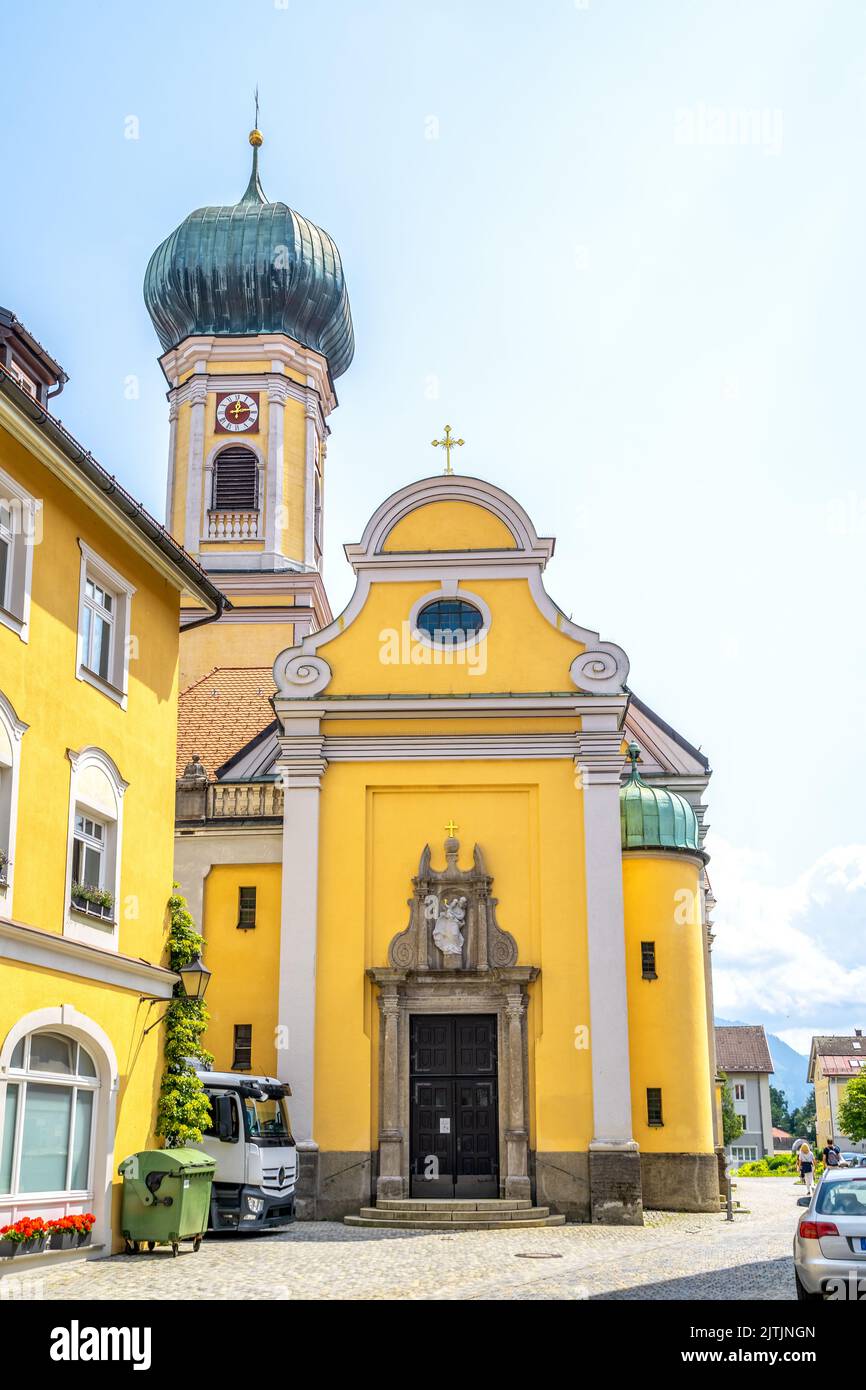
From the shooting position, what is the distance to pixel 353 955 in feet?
83.6

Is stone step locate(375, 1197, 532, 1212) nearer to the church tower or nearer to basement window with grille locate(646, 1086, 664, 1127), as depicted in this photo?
basement window with grille locate(646, 1086, 664, 1127)

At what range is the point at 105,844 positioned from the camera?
1877 cm

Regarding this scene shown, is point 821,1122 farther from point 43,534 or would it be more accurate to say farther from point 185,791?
point 43,534

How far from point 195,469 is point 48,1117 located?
1069 inches

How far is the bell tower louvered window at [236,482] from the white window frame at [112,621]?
21726 millimetres

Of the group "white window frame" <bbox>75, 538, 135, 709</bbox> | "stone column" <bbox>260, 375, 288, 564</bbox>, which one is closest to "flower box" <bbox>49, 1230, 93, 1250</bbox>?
"white window frame" <bbox>75, 538, 135, 709</bbox>

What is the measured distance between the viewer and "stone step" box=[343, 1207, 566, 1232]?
2284cm

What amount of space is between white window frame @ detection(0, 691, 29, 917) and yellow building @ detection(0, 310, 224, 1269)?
0.02m

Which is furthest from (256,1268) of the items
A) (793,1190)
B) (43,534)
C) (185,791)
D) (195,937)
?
(793,1190)

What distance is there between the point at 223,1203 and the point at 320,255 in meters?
30.5

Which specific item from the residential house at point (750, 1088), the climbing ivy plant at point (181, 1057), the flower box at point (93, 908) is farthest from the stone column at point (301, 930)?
the residential house at point (750, 1088)

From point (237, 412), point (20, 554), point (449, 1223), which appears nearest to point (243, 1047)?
point (449, 1223)

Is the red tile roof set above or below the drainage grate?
above

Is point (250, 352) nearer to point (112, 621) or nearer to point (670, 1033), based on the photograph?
point (670, 1033)
